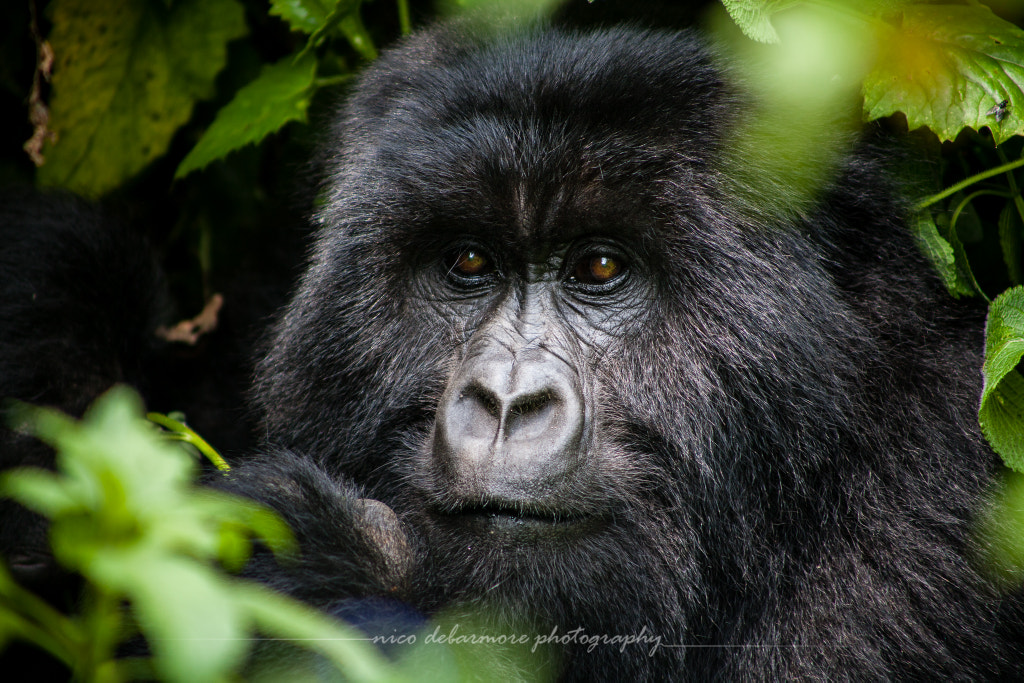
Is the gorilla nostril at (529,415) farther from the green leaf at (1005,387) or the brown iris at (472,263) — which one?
the green leaf at (1005,387)

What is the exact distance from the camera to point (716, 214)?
A: 2664mm

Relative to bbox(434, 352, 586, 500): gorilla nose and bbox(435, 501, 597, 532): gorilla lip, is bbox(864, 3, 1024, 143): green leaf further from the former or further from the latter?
bbox(435, 501, 597, 532): gorilla lip

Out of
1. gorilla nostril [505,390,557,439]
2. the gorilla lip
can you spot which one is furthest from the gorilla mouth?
gorilla nostril [505,390,557,439]

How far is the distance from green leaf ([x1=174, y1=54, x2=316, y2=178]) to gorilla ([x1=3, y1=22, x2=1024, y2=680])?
3.57ft

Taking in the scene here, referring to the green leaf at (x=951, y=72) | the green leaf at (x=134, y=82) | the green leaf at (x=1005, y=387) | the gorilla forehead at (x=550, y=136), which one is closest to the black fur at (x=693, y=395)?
the gorilla forehead at (x=550, y=136)

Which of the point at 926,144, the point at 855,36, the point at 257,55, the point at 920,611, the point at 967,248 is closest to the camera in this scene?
the point at 920,611

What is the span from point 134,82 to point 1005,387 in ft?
12.0

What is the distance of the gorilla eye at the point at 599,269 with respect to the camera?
2795 millimetres

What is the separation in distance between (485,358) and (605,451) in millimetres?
422

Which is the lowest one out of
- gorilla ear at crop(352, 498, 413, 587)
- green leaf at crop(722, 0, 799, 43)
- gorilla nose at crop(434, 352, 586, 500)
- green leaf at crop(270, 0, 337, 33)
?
gorilla ear at crop(352, 498, 413, 587)

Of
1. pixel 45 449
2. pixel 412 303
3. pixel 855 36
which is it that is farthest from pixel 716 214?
pixel 45 449

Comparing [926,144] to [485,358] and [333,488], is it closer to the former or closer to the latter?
[485,358]

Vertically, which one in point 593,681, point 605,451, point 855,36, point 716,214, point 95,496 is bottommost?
point 593,681

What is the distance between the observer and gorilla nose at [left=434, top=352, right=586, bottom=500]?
2453 millimetres
